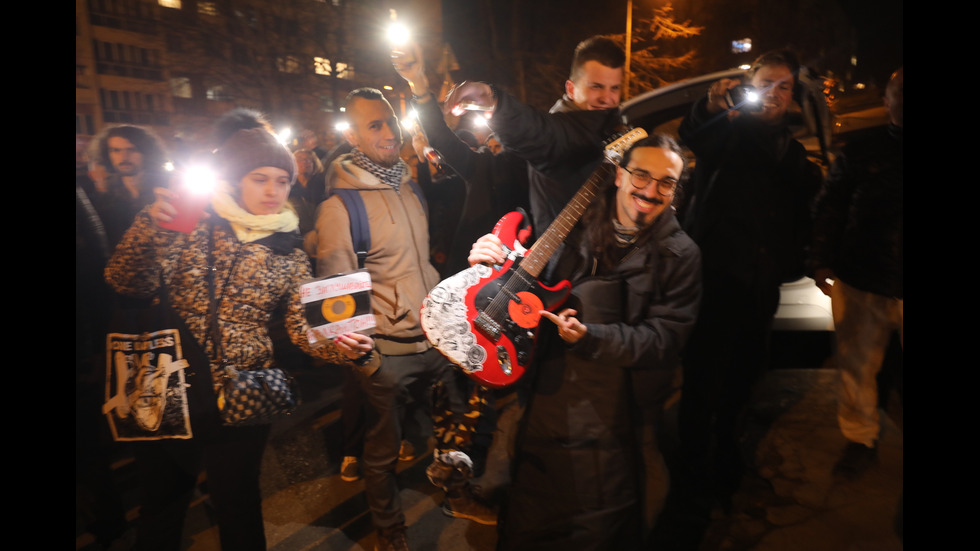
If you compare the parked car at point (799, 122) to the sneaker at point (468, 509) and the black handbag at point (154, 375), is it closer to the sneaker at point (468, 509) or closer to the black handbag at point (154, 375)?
the sneaker at point (468, 509)

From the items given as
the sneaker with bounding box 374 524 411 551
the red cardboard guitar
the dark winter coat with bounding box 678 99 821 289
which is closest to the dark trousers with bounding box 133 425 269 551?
the sneaker with bounding box 374 524 411 551

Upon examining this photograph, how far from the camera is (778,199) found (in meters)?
2.64

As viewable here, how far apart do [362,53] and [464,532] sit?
854 cm

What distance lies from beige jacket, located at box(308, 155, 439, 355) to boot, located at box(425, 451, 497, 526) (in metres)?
0.64

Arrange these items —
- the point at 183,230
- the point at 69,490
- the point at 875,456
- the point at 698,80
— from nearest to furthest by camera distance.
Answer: the point at 69,490, the point at 183,230, the point at 875,456, the point at 698,80

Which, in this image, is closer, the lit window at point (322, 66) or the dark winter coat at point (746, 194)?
the dark winter coat at point (746, 194)

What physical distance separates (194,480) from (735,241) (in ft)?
9.70

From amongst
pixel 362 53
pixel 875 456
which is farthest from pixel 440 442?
pixel 362 53

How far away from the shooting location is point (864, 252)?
2.56 metres

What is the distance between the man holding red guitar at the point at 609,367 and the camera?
212 centimetres

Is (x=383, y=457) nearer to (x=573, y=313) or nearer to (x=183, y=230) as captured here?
(x=573, y=313)

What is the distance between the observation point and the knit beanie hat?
203cm

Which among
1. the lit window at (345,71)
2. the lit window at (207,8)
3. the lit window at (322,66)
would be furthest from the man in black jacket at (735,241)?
the lit window at (345,71)

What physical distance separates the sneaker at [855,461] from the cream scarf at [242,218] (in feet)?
11.8
